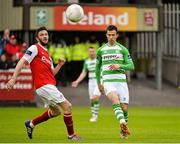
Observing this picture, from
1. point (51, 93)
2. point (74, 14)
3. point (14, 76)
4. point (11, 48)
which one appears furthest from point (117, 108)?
point (11, 48)

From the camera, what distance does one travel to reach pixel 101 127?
21.0m

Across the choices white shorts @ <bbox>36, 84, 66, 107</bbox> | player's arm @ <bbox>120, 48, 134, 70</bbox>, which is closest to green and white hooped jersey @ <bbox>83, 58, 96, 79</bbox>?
player's arm @ <bbox>120, 48, 134, 70</bbox>

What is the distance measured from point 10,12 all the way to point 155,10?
22.7ft

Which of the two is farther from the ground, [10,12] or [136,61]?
[10,12]

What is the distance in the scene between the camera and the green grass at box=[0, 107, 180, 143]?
1644 centimetres

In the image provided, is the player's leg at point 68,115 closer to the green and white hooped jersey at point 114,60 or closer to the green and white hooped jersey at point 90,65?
the green and white hooped jersey at point 114,60

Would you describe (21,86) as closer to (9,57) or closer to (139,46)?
(9,57)

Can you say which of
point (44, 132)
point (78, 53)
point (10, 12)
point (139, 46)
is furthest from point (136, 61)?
point (44, 132)

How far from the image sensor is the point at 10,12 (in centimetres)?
3638

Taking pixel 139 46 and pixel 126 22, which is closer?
pixel 126 22

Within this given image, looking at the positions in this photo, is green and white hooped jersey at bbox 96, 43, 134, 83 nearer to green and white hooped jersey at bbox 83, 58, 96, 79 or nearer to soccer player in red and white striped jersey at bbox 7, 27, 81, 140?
soccer player in red and white striped jersey at bbox 7, 27, 81, 140

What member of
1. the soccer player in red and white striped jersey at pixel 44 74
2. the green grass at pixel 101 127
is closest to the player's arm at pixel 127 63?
the soccer player in red and white striped jersey at pixel 44 74

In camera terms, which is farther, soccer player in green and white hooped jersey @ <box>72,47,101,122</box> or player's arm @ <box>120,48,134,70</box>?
soccer player in green and white hooped jersey @ <box>72,47,101,122</box>

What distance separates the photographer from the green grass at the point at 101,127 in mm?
16438
